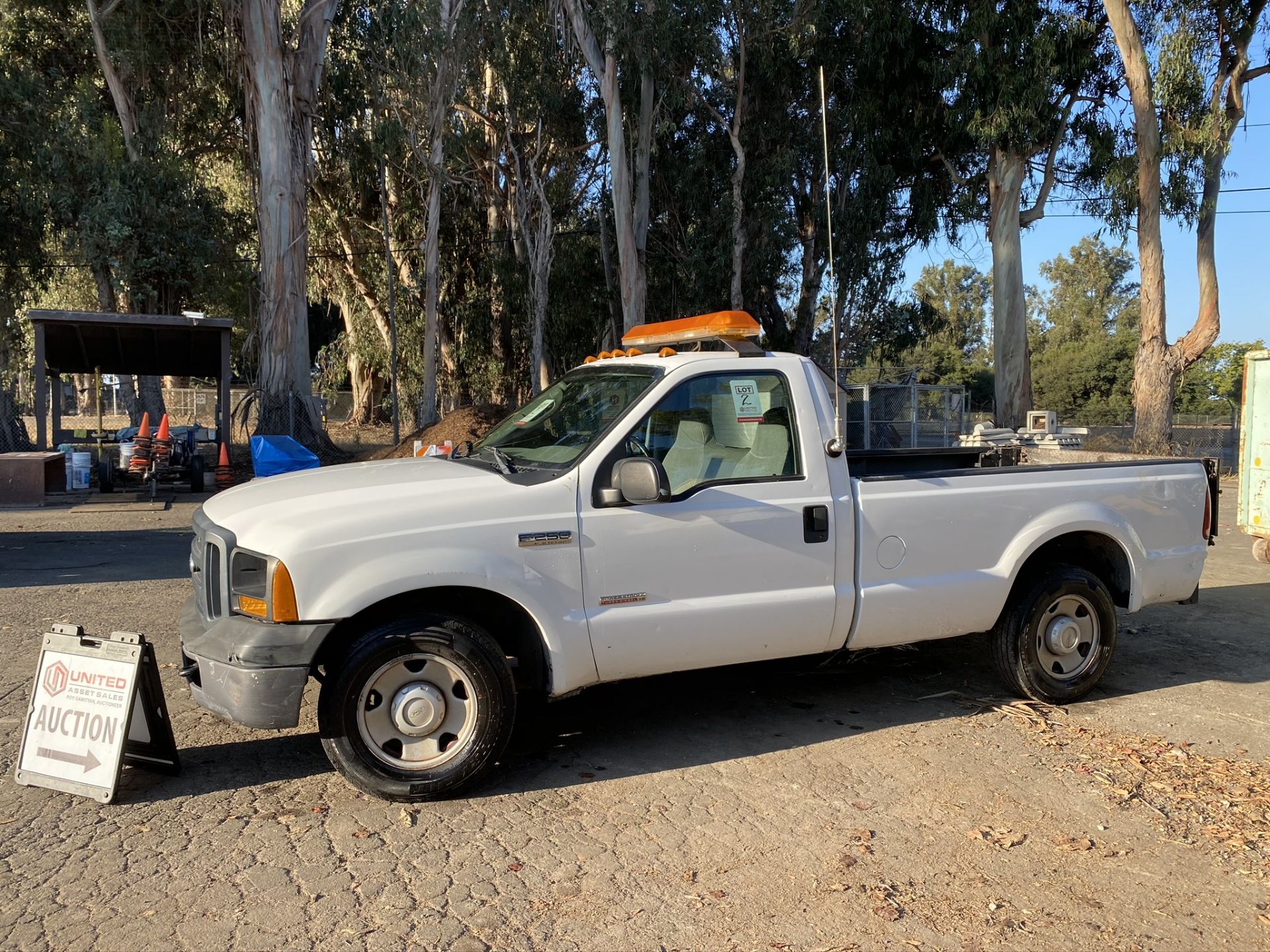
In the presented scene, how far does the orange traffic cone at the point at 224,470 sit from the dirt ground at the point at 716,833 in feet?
34.4

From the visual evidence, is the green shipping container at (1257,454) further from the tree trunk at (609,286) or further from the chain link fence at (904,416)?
the tree trunk at (609,286)

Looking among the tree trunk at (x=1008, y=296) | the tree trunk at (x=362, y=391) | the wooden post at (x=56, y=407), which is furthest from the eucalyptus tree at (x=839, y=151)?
the wooden post at (x=56, y=407)

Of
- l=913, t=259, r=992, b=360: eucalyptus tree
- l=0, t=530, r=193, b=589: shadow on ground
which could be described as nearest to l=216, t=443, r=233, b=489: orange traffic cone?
l=0, t=530, r=193, b=589: shadow on ground

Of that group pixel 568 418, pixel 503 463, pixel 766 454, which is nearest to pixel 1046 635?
pixel 766 454

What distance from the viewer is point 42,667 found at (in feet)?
14.8

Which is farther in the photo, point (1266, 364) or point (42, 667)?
point (1266, 364)

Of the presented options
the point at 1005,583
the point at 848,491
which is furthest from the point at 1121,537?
the point at 848,491

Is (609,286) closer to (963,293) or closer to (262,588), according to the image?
(262,588)

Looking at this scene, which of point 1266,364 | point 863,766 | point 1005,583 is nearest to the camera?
point 863,766

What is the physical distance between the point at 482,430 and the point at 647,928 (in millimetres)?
15732

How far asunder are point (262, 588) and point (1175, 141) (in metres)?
26.2

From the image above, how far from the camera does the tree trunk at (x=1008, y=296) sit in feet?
93.8

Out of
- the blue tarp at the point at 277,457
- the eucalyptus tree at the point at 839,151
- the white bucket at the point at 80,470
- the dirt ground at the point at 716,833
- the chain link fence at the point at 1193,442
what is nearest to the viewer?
the dirt ground at the point at 716,833

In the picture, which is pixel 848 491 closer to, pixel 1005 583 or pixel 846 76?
pixel 1005 583
